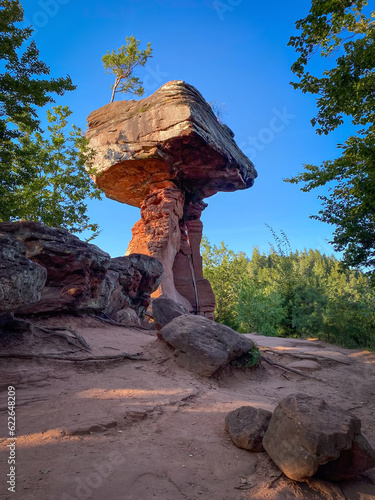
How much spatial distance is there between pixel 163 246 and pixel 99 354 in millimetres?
10755

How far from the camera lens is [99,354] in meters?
5.36

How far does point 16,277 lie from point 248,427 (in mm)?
3793

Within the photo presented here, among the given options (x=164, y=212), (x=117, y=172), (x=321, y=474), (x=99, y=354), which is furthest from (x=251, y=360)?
(x=117, y=172)

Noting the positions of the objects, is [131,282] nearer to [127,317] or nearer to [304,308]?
[127,317]

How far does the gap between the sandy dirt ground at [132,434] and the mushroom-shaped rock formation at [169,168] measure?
10137 mm

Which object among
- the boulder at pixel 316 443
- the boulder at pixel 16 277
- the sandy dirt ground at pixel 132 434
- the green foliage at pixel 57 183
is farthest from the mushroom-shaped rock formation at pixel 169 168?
the boulder at pixel 316 443

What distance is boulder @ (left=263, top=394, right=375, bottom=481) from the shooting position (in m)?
2.35

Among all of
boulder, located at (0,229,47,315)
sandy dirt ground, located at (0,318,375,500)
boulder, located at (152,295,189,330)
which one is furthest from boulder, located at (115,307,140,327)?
boulder, located at (0,229,47,315)

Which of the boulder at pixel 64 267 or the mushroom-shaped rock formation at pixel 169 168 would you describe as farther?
the mushroom-shaped rock formation at pixel 169 168

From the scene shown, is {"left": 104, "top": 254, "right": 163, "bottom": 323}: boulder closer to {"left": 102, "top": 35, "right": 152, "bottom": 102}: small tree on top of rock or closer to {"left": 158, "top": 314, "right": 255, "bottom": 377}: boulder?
{"left": 158, "top": 314, "right": 255, "bottom": 377}: boulder

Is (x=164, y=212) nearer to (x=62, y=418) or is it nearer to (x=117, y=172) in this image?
(x=117, y=172)

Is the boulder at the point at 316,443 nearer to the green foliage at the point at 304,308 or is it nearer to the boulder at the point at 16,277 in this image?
the boulder at the point at 16,277

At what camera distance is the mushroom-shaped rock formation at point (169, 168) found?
571 inches

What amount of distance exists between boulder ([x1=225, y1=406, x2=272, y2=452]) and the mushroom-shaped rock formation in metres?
11.8
